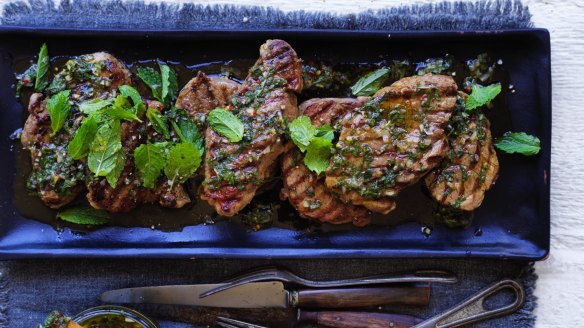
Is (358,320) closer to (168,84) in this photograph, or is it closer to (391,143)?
(391,143)

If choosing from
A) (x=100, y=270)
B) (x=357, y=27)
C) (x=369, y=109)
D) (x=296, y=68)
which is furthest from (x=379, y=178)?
(x=100, y=270)

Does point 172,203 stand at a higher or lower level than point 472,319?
higher

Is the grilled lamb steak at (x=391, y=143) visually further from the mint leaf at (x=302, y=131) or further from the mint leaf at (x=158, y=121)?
the mint leaf at (x=158, y=121)

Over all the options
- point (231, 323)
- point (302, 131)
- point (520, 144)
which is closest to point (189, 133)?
point (302, 131)

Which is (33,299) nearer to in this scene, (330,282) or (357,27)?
(330,282)

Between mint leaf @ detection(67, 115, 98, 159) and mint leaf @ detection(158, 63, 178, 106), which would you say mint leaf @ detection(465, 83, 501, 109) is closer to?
mint leaf @ detection(158, 63, 178, 106)
